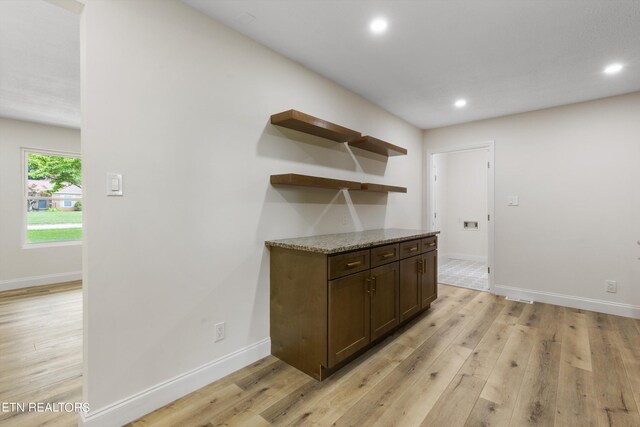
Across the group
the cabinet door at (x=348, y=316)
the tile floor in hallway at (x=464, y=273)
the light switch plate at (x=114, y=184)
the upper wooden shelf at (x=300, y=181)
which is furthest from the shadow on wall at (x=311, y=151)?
the tile floor in hallway at (x=464, y=273)

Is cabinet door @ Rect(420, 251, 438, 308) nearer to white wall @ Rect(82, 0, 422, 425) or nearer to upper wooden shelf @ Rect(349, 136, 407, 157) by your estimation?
upper wooden shelf @ Rect(349, 136, 407, 157)

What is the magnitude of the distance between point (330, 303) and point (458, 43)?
2.23 m

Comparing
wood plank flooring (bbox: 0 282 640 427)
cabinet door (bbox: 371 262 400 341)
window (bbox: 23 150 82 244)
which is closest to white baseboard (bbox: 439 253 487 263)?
wood plank flooring (bbox: 0 282 640 427)

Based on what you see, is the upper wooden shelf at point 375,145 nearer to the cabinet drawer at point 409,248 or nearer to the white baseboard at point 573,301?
the cabinet drawer at point 409,248

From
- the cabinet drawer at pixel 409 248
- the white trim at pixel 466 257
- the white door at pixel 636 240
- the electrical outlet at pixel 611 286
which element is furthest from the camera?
the white trim at pixel 466 257

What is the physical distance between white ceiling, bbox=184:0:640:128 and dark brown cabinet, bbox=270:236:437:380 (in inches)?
64.5

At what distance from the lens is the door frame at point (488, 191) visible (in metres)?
4.08

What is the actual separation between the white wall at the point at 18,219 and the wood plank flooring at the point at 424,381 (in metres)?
1.83

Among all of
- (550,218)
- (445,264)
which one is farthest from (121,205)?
(445,264)

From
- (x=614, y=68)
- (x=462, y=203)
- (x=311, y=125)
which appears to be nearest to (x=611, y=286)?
(x=614, y=68)

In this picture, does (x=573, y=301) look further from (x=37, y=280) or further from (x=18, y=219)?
(x=18, y=219)

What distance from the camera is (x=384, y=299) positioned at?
2.49 metres

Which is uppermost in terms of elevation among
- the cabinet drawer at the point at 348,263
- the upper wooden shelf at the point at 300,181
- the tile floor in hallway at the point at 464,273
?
the upper wooden shelf at the point at 300,181

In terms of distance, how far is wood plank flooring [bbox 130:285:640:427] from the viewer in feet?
5.44
